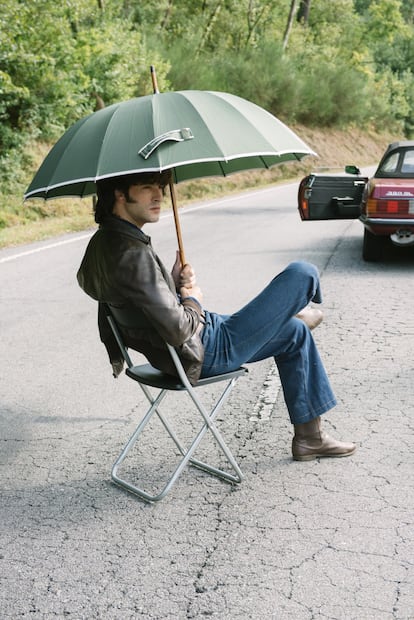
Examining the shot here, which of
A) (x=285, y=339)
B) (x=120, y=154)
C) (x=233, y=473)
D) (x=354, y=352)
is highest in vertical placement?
(x=120, y=154)

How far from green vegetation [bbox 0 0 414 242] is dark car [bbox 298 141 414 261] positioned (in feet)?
30.4

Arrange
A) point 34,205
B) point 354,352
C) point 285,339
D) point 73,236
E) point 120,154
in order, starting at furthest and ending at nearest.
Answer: point 34,205 → point 73,236 → point 354,352 → point 285,339 → point 120,154

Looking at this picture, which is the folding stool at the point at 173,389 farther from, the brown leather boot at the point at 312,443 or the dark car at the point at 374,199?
the dark car at the point at 374,199

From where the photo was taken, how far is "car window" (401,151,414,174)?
33.8 ft

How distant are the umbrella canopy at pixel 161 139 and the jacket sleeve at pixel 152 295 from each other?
1.28 feet

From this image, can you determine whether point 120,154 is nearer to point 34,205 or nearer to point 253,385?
point 253,385

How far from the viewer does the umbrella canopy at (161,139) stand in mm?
3467

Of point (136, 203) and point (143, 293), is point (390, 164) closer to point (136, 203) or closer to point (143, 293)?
point (136, 203)

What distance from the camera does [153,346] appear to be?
3.77m

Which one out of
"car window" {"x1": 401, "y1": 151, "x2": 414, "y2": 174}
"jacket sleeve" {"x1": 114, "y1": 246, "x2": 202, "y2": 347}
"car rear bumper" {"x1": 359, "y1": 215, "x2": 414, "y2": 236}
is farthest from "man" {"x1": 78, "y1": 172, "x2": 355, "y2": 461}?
"car window" {"x1": 401, "y1": 151, "x2": 414, "y2": 174}

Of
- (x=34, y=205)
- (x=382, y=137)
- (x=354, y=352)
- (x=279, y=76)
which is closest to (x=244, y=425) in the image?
(x=354, y=352)

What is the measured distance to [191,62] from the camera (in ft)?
105

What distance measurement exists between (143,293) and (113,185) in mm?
557

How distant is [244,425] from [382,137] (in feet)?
155
